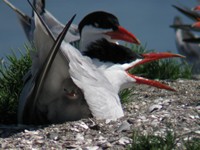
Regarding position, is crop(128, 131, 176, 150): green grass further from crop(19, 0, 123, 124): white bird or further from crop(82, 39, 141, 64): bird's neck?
crop(82, 39, 141, 64): bird's neck

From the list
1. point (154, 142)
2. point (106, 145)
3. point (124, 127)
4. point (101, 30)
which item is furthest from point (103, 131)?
point (101, 30)

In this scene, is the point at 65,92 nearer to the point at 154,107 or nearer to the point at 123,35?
the point at 123,35

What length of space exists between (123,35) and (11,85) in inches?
47.1

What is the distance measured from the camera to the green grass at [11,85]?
18.3 ft

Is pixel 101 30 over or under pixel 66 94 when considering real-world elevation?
over

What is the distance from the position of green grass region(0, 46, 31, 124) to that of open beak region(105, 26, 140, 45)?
101 centimetres

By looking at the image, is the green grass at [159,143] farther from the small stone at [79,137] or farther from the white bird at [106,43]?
the white bird at [106,43]

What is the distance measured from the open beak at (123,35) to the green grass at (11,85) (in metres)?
1.01

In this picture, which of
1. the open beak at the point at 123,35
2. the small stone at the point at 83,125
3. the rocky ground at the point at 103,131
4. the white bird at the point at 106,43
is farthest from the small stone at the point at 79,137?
the open beak at the point at 123,35

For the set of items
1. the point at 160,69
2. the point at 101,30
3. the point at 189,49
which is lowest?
the point at 189,49

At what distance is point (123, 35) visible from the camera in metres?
5.57

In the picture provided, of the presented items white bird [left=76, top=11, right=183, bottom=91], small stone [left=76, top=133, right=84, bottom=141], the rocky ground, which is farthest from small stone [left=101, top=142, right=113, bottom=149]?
white bird [left=76, top=11, right=183, bottom=91]

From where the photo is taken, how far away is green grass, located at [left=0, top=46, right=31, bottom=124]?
558 centimetres

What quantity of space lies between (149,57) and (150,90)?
38.2 inches
